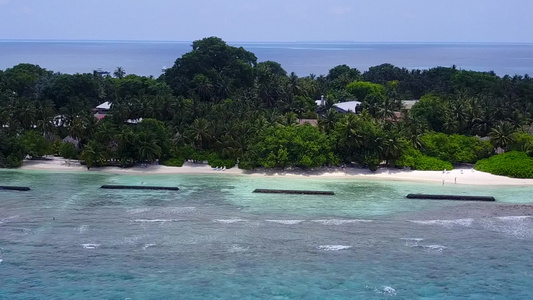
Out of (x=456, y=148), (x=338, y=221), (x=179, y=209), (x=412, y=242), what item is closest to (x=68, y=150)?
(x=179, y=209)

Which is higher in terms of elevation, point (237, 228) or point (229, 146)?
point (229, 146)

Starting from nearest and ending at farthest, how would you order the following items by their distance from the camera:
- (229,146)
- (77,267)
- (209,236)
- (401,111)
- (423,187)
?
(77,267) < (209,236) < (423,187) < (229,146) < (401,111)

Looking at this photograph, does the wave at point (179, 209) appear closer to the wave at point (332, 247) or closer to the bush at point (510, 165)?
the wave at point (332, 247)

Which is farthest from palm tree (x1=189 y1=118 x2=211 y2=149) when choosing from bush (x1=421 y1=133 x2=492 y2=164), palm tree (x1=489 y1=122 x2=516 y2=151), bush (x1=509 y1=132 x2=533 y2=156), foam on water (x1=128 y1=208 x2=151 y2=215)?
bush (x1=509 y1=132 x2=533 y2=156)

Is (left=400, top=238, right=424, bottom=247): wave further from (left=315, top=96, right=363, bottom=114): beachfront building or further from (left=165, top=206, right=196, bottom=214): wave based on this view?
(left=315, top=96, right=363, bottom=114): beachfront building

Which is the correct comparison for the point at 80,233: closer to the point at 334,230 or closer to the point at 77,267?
the point at 77,267

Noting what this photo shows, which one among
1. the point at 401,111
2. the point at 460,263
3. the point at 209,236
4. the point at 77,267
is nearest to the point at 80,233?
the point at 77,267

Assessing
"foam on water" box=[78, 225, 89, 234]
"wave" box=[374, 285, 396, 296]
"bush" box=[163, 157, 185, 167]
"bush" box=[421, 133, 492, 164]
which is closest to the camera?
"wave" box=[374, 285, 396, 296]

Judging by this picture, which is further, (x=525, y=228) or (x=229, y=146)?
(x=229, y=146)
